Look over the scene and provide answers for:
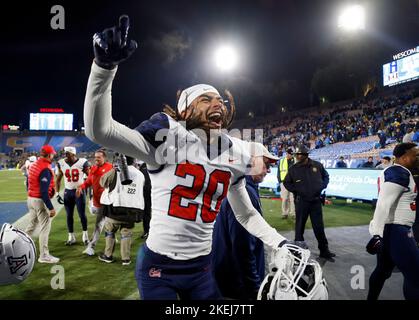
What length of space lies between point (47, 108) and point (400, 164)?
230ft

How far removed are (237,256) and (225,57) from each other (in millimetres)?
14942

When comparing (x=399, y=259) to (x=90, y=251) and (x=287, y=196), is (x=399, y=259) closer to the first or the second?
(x=90, y=251)

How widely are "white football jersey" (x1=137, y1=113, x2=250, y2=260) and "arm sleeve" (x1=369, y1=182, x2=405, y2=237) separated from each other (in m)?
2.44

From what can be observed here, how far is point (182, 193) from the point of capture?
1.84 metres

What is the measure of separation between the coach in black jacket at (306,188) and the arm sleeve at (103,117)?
199 inches

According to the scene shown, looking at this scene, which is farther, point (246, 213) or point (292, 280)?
point (246, 213)

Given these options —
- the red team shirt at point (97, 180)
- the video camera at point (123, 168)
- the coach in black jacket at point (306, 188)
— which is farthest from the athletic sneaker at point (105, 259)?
the coach in black jacket at point (306, 188)

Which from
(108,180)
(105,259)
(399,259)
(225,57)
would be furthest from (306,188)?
(225,57)

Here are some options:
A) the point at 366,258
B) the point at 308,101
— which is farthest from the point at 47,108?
the point at 366,258

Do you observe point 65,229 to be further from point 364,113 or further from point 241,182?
point 364,113

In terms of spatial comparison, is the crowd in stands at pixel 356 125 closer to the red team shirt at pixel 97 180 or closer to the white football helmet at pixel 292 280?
the red team shirt at pixel 97 180

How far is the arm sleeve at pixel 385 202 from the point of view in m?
3.47

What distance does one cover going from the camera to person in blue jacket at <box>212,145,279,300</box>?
3.07 metres

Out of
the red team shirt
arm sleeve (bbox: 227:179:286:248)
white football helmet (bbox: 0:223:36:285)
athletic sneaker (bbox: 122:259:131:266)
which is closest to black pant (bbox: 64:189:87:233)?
the red team shirt
